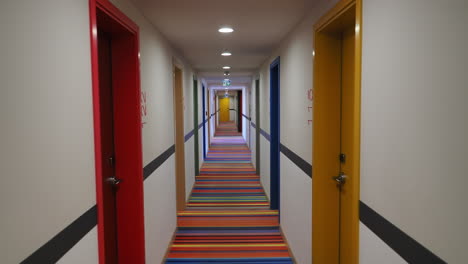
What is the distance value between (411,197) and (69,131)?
140cm

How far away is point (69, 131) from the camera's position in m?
1.43

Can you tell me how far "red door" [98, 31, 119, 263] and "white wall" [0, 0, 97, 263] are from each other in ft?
2.53

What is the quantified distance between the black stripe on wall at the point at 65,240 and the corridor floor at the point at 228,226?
221 cm

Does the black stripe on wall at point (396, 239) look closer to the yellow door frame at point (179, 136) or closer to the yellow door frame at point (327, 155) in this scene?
the yellow door frame at point (327, 155)

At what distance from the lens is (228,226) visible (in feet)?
15.1

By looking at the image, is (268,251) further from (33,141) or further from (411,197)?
(33,141)

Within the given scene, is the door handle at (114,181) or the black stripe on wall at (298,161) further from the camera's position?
the black stripe on wall at (298,161)

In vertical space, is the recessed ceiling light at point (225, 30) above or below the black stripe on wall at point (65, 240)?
above

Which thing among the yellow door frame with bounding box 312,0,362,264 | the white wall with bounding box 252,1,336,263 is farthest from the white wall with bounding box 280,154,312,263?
the yellow door frame with bounding box 312,0,362,264

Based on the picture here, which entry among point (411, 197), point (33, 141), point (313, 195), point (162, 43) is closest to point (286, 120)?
point (313, 195)

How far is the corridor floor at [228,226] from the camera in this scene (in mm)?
3742

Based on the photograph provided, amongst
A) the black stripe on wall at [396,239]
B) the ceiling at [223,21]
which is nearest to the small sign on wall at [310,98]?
the ceiling at [223,21]

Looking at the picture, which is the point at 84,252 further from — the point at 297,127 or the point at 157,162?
the point at 297,127

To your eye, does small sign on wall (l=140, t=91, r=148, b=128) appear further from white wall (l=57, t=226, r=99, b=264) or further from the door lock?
the door lock
